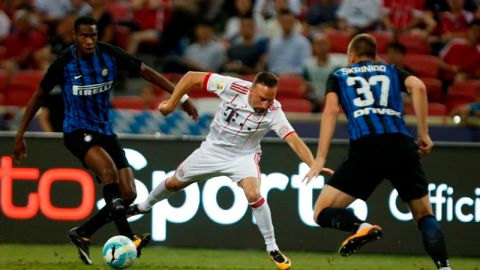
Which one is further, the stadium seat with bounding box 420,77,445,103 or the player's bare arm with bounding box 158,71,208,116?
the stadium seat with bounding box 420,77,445,103

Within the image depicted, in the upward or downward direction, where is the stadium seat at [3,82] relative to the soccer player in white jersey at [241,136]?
downward

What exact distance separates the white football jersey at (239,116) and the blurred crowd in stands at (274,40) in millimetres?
3940

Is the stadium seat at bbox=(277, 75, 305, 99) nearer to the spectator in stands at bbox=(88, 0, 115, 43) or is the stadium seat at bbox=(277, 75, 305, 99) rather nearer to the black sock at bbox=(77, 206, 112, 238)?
the spectator in stands at bbox=(88, 0, 115, 43)

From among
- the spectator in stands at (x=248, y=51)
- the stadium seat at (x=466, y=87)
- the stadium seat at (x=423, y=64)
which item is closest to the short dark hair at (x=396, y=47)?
the stadium seat at (x=423, y=64)

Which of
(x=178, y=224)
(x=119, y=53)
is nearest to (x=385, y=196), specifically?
(x=178, y=224)

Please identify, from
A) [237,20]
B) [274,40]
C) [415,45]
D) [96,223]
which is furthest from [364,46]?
[237,20]

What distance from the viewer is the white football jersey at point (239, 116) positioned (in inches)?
360

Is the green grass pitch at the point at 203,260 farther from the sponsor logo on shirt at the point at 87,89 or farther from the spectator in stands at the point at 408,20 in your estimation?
the spectator in stands at the point at 408,20

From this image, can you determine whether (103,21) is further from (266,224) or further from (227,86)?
(266,224)

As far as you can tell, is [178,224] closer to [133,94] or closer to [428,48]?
[133,94]

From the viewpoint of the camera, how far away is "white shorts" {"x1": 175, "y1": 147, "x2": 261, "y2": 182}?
9.27 m

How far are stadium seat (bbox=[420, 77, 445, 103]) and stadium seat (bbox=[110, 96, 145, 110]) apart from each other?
359 centimetres

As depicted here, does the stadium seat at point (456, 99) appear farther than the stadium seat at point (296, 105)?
Yes

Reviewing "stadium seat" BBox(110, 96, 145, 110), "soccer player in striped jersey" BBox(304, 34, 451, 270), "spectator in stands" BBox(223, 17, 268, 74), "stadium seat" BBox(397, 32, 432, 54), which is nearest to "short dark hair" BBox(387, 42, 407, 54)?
"stadium seat" BBox(397, 32, 432, 54)
